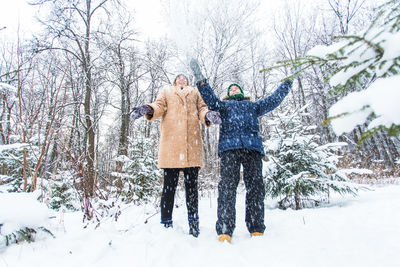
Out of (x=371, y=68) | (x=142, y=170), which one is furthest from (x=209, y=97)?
(x=142, y=170)

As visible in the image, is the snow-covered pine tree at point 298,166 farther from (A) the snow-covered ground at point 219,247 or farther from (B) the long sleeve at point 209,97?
(B) the long sleeve at point 209,97

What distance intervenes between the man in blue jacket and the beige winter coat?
0.27 meters

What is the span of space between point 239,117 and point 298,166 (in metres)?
1.76

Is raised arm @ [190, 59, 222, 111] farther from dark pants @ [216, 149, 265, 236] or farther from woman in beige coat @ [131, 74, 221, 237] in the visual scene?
dark pants @ [216, 149, 265, 236]

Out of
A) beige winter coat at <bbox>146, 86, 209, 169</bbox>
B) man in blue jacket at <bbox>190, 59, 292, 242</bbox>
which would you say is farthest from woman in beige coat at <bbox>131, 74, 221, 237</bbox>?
man in blue jacket at <bbox>190, 59, 292, 242</bbox>

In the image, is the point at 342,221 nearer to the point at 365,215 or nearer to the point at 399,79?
the point at 365,215

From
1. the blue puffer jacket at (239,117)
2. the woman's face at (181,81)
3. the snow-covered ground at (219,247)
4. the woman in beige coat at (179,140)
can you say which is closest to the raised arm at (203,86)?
the blue puffer jacket at (239,117)

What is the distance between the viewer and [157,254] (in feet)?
5.03

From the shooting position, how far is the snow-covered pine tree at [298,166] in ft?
10.1

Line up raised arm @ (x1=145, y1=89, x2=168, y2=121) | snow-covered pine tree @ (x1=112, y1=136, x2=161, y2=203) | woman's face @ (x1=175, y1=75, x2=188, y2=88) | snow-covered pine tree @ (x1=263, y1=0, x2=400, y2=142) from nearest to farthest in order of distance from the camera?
snow-covered pine tree @ (x1=263, y1=0, x2=400, y2=142), raised arm @ (x1=145, y1=89, x2=168, y2=121), woman's face @ (x1=175, y1=75, x2=188, y2=88), snow-covered pine tree @ (x1=112, y1=136, x2=161, y2=203)

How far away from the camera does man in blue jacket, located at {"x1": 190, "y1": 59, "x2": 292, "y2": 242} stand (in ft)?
6.52

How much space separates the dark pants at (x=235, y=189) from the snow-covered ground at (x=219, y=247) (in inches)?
5.7

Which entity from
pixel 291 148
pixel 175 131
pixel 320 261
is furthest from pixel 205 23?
pixel 320 261

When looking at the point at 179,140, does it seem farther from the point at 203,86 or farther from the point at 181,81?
the point at 181,81
